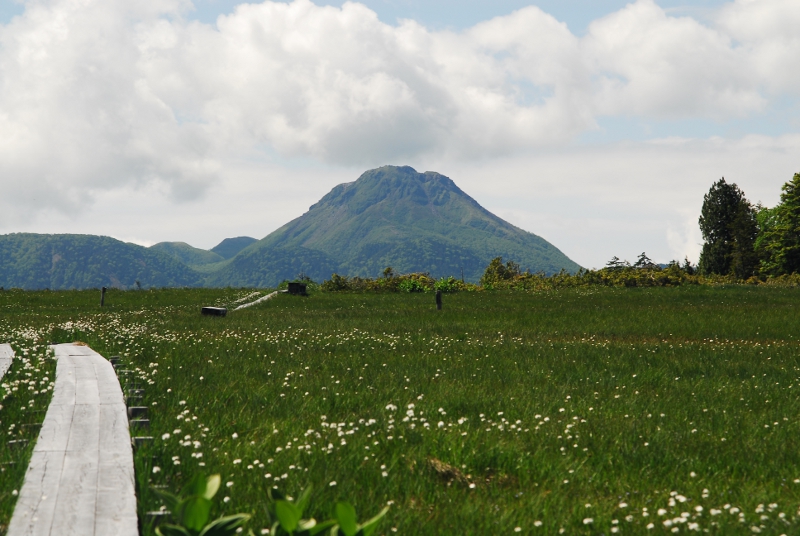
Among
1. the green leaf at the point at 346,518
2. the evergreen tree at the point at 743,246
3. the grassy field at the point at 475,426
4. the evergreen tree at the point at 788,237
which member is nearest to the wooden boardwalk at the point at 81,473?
the grassy field at the point at 475,426

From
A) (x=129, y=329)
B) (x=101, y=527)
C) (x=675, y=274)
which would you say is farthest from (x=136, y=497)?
(x=675, y=274)

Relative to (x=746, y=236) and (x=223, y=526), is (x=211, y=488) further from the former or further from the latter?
(x=746, y=236)

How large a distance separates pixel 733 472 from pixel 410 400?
462 centimetres

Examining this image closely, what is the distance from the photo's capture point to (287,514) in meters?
3.36

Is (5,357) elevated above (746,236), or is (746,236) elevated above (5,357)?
(746,236)

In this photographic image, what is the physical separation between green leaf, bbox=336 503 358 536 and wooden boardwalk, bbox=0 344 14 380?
963 cm

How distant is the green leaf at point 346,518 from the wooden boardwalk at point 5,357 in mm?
9632

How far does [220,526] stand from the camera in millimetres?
3412

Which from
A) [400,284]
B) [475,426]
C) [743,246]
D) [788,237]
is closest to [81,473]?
[475,426]

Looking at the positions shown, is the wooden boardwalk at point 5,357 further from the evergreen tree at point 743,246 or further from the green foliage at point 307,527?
the evergreen tree at point 743,246

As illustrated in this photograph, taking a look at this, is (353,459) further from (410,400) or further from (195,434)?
(410,400)

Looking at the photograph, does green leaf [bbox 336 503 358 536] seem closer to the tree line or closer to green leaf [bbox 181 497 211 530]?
green leaf [bbox 181 497 211 530]

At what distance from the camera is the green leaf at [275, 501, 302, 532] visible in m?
3.35

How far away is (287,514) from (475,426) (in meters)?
5.39
